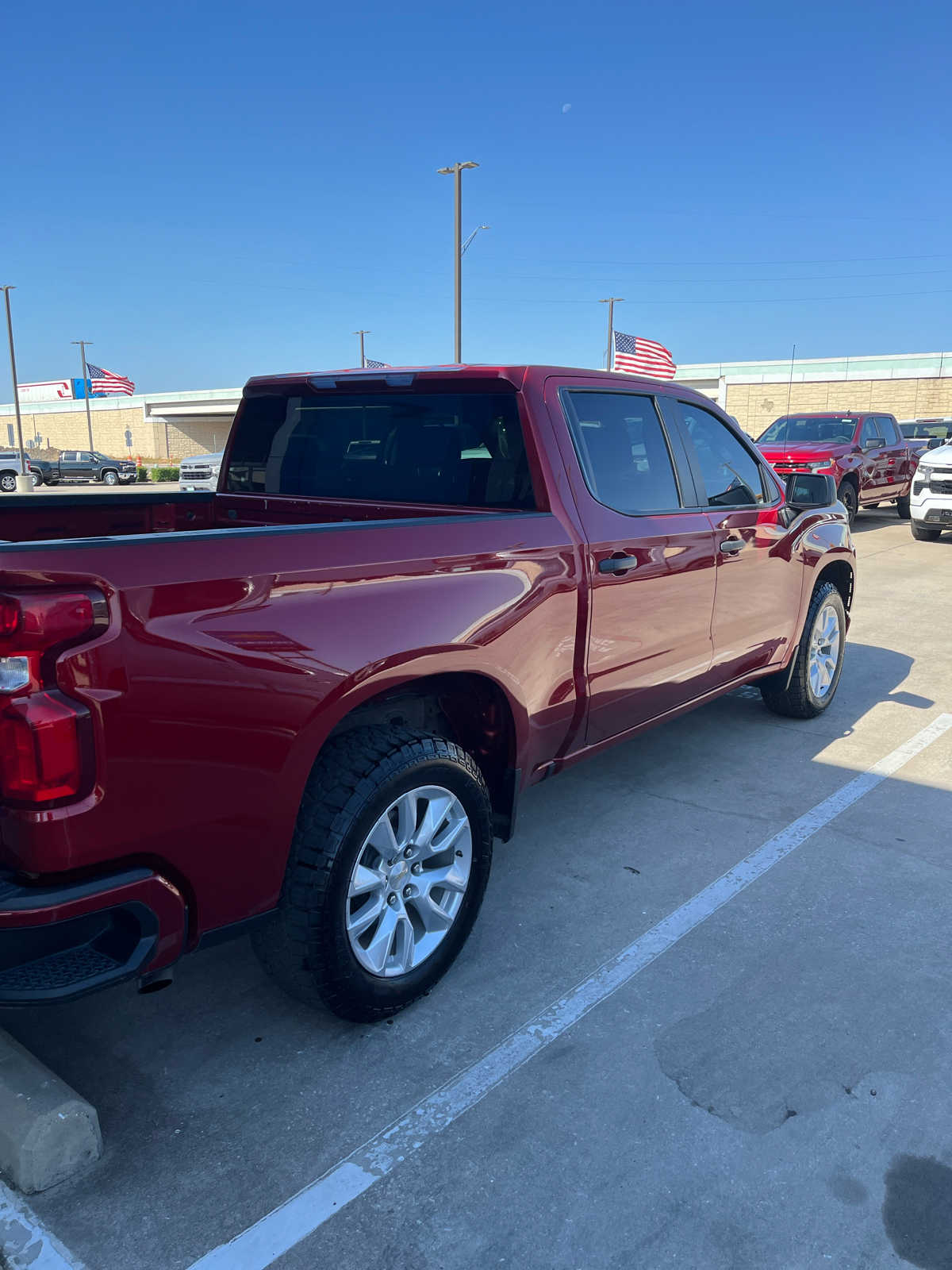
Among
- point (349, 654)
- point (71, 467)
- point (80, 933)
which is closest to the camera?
point (80, 933)

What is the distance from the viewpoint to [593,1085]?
102 inches

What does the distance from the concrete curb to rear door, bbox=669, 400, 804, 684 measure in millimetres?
3150

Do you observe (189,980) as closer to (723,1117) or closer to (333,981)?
(333,981)

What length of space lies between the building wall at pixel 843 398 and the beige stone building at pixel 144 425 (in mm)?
34310

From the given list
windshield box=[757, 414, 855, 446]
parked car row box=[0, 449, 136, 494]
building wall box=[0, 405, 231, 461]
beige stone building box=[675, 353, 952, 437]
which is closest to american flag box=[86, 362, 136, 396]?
parked car row box=[0, 449, 136, 494]

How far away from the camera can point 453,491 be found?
3.51 m

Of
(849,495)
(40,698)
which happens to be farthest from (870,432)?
(40,698)

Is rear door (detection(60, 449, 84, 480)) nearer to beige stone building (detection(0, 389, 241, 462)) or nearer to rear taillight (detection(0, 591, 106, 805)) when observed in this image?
beige stone building (detection(0, 389, 241, 462))

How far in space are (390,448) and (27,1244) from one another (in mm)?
2652

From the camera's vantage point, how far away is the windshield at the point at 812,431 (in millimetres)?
15680

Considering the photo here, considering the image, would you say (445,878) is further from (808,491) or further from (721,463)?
(808,491)

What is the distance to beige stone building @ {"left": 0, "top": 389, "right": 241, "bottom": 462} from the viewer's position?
2751 inches

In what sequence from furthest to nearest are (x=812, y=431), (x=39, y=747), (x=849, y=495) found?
1. (x=812, y=431)
2. (x=849, y=495)
3. (x=39, y=747)

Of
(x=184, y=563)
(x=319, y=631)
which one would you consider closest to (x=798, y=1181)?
(x=319, y=631)
